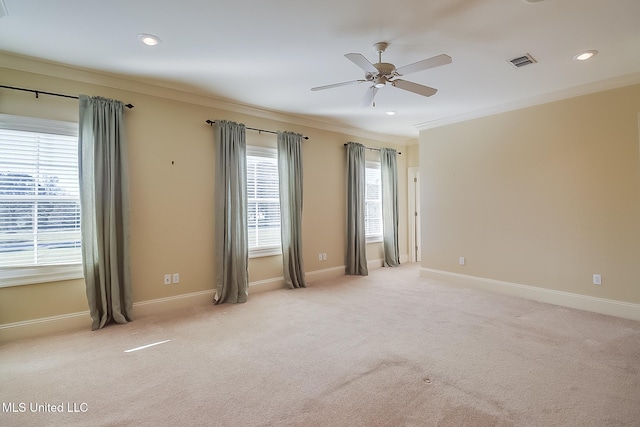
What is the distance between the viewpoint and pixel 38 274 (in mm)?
3219

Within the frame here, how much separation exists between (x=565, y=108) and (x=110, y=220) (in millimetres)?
5634

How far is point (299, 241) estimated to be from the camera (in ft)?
16.7

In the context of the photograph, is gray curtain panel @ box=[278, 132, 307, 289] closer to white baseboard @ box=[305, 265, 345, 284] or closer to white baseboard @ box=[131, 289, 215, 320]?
white baseboard @ box=[305, 265, 345, 284]

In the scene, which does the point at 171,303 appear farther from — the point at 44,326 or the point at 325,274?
the point at 325,274

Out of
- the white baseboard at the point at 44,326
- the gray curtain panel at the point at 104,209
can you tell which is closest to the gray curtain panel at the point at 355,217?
the gray curtain panel at the point at 104,209

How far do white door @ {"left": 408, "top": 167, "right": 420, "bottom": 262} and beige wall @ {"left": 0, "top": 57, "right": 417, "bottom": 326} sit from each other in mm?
3679

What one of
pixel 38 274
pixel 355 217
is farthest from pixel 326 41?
pixel 38 274

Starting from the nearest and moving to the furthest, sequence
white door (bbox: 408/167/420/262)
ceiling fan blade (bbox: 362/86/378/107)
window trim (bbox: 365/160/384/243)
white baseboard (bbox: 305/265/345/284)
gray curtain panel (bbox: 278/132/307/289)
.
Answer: ceiling fan blade (bbox: 362/86/378/107), gray curtain panel (bbox: 278/132/307/289), white baseboard (bbox: 305/265/345/284), window trim (bbox: 365/160/384/243), white door (bbox: 408/167/420/262)

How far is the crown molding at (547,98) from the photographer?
11.9 ft

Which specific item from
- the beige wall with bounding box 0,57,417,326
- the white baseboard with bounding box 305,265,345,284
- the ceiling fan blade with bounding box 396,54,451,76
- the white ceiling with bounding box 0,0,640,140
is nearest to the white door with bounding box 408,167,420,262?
the white baseboard with bounding box 305,265,345,284

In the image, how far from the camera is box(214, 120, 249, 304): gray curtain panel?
4.28 meters

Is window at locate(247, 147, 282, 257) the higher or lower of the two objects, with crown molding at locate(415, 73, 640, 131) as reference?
lower

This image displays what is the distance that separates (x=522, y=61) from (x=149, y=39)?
355 cm

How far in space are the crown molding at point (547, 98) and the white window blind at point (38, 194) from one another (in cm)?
520
